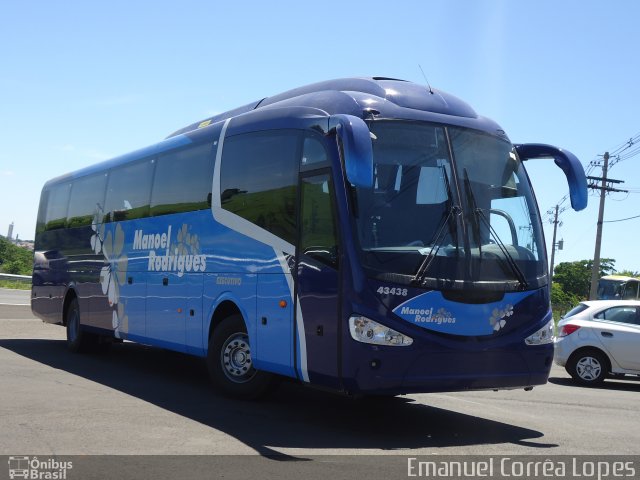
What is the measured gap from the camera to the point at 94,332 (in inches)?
591

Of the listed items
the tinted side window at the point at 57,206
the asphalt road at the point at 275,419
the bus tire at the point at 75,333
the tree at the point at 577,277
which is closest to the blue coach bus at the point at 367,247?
the asphalt road at the point at 275,419

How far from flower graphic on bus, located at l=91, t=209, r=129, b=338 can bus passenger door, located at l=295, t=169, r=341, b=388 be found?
555 centimetres

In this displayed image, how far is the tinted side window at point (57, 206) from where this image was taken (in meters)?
17.2

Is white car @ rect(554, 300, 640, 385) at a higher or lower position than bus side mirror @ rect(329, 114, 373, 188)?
lower

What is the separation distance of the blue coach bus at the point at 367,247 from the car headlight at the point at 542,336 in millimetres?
32

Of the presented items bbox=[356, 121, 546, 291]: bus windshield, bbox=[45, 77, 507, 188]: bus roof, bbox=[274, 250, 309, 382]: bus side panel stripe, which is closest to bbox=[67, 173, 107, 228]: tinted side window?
bbox=[45, 77, 507, 188]: bus roof

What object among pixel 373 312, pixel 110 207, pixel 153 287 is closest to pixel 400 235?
pixel 373 312

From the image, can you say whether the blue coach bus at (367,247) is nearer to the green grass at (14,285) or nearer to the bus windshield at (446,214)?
the bus windshield at (446,214)

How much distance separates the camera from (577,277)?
423 feet

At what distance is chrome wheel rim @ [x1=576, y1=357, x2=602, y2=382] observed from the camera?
1530 centimetres

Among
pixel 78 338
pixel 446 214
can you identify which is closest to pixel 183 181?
pixel 446 214

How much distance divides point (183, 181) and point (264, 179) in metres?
2.42

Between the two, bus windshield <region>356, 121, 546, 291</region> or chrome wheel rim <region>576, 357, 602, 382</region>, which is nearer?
bus windshield <region>356, 121, 546, 291</region>

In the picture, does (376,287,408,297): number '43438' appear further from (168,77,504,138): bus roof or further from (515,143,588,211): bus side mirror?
(515,143,588,211): bus side mirror
